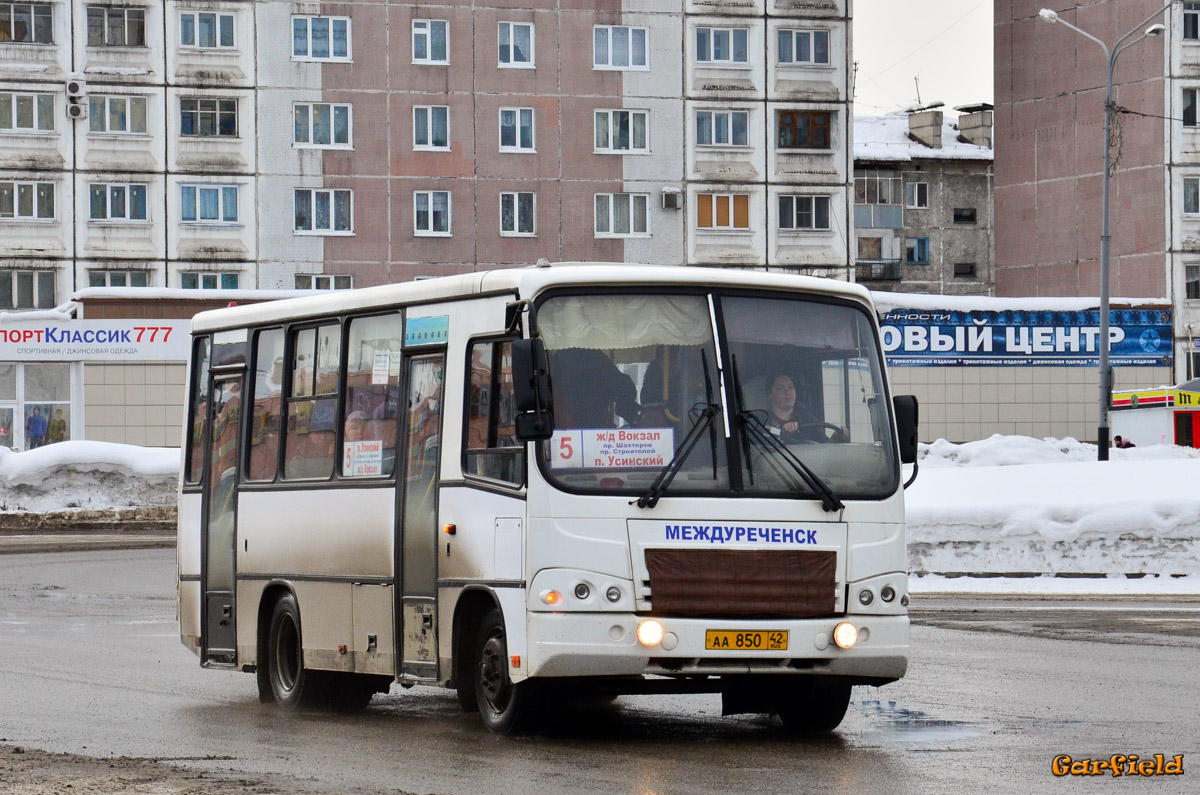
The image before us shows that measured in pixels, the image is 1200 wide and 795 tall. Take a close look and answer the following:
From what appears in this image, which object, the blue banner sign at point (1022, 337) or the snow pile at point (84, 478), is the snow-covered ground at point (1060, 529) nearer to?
the snow pile at point (84, 478)

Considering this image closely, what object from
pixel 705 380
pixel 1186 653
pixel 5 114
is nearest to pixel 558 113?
pixel 5 114

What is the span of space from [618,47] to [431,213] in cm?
A: 807

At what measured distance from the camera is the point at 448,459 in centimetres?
1187

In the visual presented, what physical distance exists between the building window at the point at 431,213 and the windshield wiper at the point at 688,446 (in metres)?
56.9

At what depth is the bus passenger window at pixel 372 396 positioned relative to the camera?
12648mm

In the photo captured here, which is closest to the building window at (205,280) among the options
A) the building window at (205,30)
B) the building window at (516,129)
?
the building window at (205,30)

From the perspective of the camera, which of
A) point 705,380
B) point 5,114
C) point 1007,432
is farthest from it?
point 5,114

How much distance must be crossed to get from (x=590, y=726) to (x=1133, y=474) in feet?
56.4

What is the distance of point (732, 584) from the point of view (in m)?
11.0

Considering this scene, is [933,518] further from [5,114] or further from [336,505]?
[5,114]

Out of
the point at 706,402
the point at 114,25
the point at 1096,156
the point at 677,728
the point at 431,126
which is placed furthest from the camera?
the point at 1096,156

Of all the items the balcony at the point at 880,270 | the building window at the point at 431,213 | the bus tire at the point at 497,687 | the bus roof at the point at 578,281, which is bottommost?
the bus tire at the point at 497,687

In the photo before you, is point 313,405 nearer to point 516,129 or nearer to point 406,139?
point 406,139

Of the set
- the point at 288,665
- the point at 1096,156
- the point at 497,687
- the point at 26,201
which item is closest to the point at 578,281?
the point at 497,687
